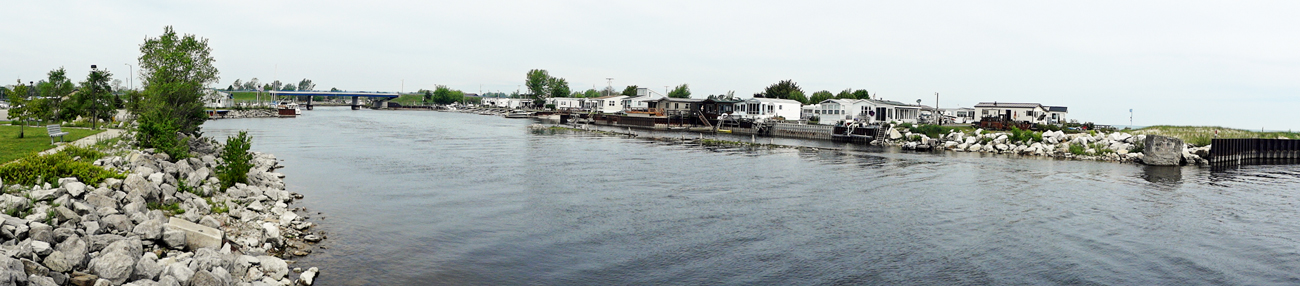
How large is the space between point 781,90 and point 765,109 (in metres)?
39.5

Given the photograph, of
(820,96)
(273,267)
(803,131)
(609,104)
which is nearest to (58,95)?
(273,267)

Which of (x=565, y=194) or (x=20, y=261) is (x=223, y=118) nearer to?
(x=565, y=194)

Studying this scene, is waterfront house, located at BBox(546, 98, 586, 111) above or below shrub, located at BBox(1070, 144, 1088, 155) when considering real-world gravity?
above

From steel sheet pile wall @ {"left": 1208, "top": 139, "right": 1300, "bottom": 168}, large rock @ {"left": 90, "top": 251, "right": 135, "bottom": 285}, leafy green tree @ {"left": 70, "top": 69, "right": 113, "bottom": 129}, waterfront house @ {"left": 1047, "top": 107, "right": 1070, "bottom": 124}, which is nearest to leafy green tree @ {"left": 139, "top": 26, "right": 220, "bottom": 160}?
leafy green tree @ {"left": 70, "top": 69, "right": 113, "bottom": 129}

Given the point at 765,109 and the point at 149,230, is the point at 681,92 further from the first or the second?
the point at 149,230

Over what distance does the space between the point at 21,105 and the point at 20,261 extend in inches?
1377

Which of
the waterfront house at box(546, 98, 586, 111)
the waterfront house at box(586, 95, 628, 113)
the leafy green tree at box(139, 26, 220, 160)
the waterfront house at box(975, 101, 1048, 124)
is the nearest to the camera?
the leafy green tree at box(139, 26, 220, 160)

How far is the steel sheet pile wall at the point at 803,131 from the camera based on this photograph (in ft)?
247

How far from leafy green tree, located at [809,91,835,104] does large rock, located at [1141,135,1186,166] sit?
270 feet

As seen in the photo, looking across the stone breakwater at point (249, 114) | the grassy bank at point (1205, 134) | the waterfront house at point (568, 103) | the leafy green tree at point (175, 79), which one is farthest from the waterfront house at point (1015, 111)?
the stone breakwater at point (249, 114)

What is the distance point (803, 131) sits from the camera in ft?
259

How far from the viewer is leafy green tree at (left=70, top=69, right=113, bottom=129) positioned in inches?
1774

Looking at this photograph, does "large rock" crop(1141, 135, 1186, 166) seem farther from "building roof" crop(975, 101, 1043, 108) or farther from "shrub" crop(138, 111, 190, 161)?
"shrub" crop(138, 111, 190, 161)

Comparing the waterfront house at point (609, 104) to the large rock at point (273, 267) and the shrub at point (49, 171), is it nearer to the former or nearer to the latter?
the shrub at point (49, 171)
